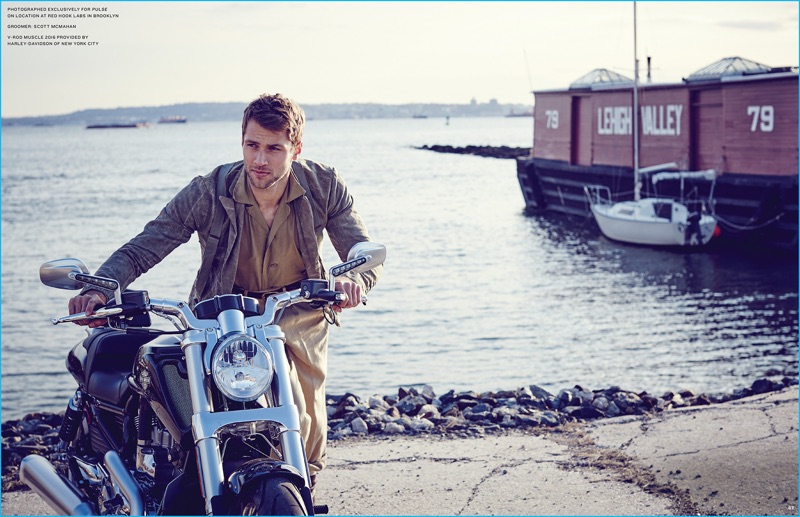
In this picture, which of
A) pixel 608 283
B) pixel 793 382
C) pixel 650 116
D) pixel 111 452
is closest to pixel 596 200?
pixel 650 116

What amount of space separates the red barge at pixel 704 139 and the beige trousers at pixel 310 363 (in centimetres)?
2534

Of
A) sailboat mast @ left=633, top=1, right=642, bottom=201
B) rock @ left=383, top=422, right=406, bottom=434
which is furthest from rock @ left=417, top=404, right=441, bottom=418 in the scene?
sailboat mast @ left=633, top=1, right=642, bottom=201

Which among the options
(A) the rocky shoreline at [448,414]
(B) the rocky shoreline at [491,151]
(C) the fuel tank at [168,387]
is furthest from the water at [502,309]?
(B) the rocky shoreline at [491,151]

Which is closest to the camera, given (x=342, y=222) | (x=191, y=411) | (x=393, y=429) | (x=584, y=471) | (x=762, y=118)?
(x=191, y=411)

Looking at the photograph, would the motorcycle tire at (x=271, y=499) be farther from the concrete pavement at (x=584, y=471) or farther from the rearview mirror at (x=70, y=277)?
the concrete pavement at (x=584, y=471)

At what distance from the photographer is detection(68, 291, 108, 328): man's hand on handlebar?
3188 mm

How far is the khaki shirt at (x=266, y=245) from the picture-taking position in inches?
146

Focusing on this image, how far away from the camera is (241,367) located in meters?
2.81

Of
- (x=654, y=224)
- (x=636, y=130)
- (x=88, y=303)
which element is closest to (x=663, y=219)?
(x=654, y=224)

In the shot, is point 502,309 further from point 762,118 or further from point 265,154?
point 265,154

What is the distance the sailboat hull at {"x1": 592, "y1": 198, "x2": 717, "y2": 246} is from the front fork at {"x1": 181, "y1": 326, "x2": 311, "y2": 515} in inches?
1109

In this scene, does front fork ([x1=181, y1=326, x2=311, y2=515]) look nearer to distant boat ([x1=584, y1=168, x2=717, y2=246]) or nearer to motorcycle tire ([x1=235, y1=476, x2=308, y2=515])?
motorcycle tire ([x1=235, y1=476, x2=308, y2=515])

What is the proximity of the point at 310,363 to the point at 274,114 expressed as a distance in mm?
903

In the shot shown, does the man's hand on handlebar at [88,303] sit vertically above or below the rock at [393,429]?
above
